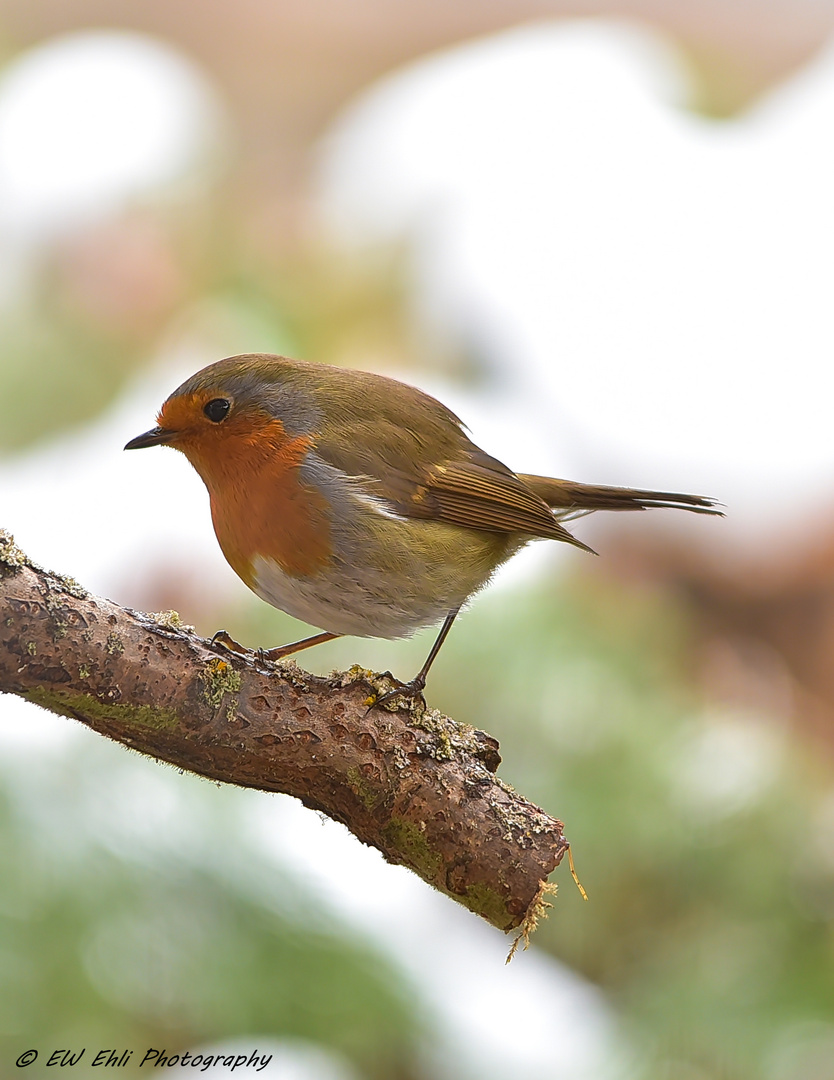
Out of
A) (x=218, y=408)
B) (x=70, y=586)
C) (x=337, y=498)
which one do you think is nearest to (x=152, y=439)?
(x=218, y=408)

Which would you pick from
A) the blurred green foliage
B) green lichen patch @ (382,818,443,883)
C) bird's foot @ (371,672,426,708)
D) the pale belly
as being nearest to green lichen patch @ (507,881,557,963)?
green lichen patch @ (382,818,443,883)

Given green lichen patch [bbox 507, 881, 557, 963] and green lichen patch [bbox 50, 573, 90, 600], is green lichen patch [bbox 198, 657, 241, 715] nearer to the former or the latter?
green lichen patch [bbox 50, 573, 90, 600]

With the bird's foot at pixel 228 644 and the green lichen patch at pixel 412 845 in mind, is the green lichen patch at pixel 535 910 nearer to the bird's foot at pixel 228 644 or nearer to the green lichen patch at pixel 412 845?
the green lichen patch at pixel 412 845

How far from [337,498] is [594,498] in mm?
451

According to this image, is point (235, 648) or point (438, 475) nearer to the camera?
point (235, 648)

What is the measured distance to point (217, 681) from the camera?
107 cm

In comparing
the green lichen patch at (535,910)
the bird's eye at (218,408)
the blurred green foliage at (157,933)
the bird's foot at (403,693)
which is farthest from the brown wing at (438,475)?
the blurred green foliage at (157,933)

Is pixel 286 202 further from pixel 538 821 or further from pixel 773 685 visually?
pixel 538 821

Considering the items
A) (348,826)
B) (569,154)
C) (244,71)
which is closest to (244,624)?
(348,826)

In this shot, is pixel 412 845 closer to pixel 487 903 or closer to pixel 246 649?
pixel 487 903

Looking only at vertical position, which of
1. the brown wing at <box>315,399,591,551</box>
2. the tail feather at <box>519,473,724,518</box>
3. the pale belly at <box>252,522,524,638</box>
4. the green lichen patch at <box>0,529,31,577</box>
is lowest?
the green lichen patch at <box>0,529,31,577</box>

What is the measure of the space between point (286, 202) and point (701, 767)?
229 centimetres

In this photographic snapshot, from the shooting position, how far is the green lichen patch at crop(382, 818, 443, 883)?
1.19 metres

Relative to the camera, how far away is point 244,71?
4.64 m
